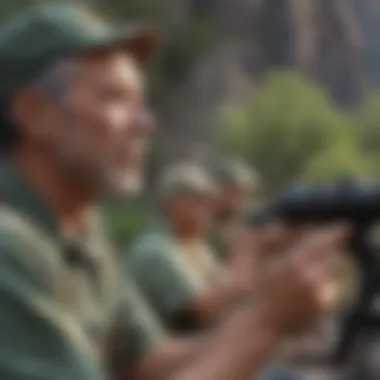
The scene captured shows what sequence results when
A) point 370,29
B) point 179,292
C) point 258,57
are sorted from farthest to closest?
point 258,57 < point 370,29 < point 179,292

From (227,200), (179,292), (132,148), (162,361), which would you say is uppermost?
(227,200)

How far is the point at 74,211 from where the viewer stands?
3.21ft

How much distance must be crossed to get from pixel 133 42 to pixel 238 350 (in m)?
0.32

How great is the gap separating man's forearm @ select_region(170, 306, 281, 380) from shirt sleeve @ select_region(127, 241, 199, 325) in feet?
1.89

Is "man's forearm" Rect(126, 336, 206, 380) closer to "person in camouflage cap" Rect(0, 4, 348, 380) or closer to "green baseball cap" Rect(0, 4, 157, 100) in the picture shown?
"person in camouflage cap" Rect(0, 4, 348, 380)

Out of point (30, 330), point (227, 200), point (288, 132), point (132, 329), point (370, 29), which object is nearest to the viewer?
point (30, 330)

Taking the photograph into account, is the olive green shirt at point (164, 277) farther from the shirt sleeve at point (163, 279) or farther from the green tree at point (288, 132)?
the green tree at point (288, 132)

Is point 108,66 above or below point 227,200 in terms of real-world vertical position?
below

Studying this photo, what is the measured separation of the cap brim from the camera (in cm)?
99

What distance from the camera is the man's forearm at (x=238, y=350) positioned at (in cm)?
92

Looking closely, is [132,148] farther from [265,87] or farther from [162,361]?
[265,87]

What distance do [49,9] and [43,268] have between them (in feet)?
0.94

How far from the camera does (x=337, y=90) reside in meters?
5.58

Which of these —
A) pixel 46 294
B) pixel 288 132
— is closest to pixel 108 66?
pixel 46 294
